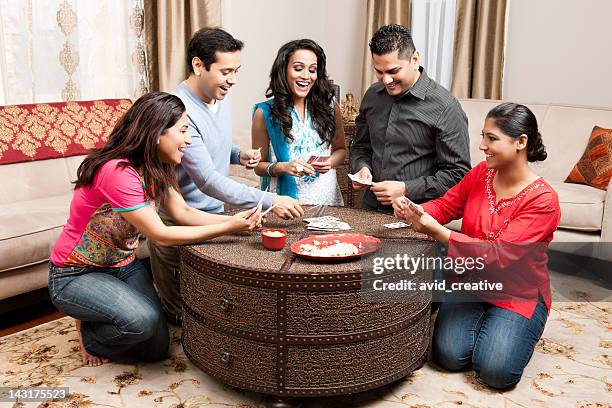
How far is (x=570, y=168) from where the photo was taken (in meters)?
3.96

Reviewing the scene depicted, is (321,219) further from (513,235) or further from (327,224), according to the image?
(513,235)

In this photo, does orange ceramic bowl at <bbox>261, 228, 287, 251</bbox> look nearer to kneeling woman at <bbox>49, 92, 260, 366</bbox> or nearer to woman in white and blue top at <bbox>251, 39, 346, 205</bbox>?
kneeling woman at <bbox>49, 92, 260, 366</bbox>

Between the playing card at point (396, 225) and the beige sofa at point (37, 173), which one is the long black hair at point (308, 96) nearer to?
the playing card at point (396, 225)

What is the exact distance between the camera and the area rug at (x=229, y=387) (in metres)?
2.34

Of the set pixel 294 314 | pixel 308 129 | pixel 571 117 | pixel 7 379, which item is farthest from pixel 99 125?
pixel 571 117

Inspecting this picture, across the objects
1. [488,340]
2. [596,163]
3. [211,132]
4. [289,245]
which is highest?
[211,132]

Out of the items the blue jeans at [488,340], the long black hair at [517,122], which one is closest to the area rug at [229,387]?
the blue jeans at [488,340]

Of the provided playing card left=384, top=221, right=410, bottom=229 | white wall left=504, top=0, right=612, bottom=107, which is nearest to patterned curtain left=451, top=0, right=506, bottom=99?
white wall left=504, top=0, right=612, bottom=107

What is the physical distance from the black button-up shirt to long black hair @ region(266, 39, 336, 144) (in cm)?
21

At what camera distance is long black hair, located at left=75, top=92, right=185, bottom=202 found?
232cm

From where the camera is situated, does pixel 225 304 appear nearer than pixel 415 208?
Yes

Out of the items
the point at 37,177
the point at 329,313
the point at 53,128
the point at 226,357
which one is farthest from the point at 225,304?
the point at 53,128

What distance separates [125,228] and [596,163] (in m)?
2.63

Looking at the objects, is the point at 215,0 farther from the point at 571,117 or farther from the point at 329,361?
the point at 329,361
